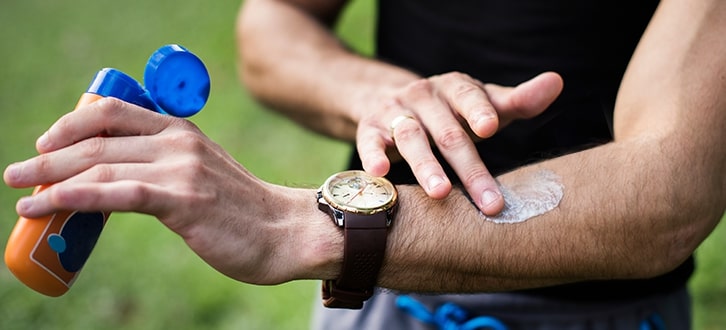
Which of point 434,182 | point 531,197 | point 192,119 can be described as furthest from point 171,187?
point 192,119

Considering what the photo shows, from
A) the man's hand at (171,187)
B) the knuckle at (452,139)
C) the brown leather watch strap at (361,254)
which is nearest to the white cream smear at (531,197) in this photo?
the knuckle at (452,139)

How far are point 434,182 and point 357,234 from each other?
0.16 meters

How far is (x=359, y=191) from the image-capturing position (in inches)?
55.8

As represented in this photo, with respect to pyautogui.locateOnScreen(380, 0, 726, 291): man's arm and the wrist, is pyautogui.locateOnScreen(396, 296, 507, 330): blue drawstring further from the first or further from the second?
the wrist

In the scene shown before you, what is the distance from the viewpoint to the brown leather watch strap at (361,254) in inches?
53.0

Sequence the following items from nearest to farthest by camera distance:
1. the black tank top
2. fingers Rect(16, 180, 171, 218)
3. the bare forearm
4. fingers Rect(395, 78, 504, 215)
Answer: fingers Rect(16, 180, 171, 218), fingers Rect(395, 78, 504, 215), the black tank top, the bare forearm

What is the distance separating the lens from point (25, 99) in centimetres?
538

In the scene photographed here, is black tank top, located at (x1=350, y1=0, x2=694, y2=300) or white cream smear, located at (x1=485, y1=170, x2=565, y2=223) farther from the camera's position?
black tank top, located at (x1=350, y1=0, x2=694, y2=300)

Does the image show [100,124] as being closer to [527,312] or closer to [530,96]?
[530,96]

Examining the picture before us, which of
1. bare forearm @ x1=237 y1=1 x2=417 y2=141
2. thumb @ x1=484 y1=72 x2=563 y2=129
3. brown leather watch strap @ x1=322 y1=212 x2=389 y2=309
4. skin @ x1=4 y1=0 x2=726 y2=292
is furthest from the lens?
bare forearm @ x1=237 y1=1 x2=417 y2=141

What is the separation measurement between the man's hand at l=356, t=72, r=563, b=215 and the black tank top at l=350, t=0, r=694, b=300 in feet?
0.47

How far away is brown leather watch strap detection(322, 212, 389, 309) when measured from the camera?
4.42 feet

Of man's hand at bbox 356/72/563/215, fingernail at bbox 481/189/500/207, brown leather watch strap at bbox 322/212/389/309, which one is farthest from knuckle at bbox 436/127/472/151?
brown leather watch strap at bbox 322/212/389/309

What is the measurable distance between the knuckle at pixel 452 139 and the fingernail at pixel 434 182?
0.39 feet
